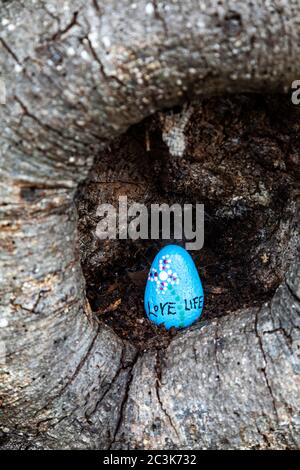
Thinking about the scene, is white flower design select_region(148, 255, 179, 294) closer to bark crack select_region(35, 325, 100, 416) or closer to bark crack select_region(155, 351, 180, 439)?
bark crack select_region(155, 351, 180, 439)

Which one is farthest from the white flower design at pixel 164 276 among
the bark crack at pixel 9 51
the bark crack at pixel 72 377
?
the bark crack at pixel 9 51

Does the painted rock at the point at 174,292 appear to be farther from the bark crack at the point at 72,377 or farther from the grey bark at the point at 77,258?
the bark crack at the point at 72,377

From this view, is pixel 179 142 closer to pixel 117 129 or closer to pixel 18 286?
pixel 117 129

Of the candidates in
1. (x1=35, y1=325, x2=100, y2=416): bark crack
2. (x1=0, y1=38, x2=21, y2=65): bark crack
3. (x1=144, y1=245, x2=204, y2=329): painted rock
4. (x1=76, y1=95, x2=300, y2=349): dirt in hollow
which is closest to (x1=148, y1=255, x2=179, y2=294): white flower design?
(x1=144, y1=245, x2=204, y2=329): painted rock

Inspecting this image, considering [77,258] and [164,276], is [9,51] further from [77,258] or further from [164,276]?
[164,276]

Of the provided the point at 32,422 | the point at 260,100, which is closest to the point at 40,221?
the point at 32,422

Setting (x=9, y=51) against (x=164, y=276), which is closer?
(x=9, y=51)

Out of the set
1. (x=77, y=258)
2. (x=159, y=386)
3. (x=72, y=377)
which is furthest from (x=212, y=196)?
(x=72, y=377)
